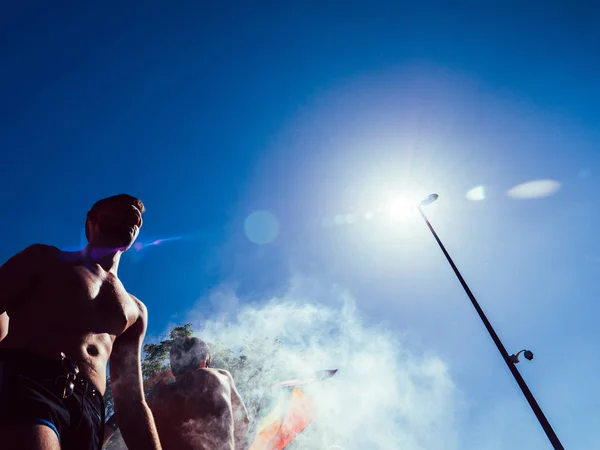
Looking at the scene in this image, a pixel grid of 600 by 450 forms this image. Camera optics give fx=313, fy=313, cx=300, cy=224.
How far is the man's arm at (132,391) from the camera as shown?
6.44 feet

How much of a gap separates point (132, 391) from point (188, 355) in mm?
2553

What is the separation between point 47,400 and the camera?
155cm

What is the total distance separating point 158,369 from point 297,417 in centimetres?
1387

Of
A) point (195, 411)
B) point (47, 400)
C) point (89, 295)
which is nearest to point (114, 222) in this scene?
point (89, 295)

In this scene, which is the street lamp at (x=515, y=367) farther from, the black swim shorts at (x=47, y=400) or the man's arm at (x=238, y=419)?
the black swim shorts at (x=47, y=400)

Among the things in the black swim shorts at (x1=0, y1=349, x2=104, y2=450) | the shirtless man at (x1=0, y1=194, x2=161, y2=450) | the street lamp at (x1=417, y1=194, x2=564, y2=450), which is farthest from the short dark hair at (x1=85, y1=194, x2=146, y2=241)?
the street lamp at (x1=417, y1=194, x2=564, y2=450)

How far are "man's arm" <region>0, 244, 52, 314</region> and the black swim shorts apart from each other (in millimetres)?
350

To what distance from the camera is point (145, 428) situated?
201 centimetres

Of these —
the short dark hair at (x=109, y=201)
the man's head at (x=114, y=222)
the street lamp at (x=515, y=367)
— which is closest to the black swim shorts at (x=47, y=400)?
the man's head at (x=114, y=222)

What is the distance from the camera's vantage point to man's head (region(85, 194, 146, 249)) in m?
2.80

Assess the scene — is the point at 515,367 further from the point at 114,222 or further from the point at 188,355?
the point at 114,222

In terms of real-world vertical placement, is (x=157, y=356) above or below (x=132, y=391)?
above

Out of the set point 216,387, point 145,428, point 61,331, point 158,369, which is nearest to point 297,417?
point 216,387

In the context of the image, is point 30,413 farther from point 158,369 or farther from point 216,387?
point 158,369
